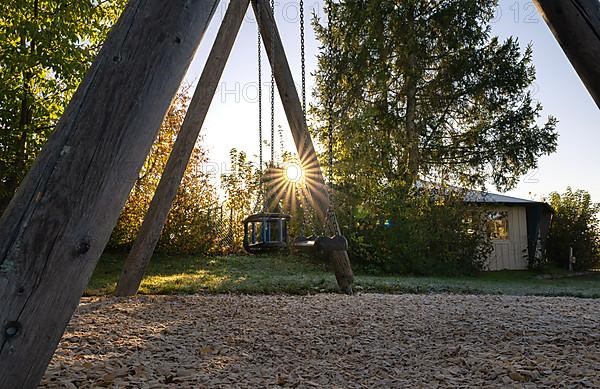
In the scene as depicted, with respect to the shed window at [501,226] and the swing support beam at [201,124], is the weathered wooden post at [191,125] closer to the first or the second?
the swing support beam at [201,124]

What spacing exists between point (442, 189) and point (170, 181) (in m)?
9.46

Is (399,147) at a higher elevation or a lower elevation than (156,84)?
higher

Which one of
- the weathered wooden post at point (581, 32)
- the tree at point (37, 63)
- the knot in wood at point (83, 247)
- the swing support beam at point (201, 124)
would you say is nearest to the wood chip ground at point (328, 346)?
the swing support beam at point (201, 124)

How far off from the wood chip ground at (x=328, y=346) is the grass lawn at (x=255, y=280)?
5.40ft

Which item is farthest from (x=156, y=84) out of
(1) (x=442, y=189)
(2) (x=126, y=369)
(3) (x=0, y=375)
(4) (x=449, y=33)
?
(4) (x=449, y=33)

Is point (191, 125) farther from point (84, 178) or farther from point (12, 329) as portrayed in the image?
point (12, 329)

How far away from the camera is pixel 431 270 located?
11.3 meters

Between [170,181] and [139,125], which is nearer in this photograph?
[139,125]

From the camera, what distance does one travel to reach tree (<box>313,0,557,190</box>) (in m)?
15.1

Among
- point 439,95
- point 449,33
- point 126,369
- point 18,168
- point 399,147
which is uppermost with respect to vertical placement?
point 449,33

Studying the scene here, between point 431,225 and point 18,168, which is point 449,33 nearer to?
point 431,225

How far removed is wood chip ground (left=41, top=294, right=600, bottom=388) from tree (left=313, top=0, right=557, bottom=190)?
34.9 feet

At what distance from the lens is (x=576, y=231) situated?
53.5 ft

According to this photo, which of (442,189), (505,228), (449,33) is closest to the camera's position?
(442,189)
